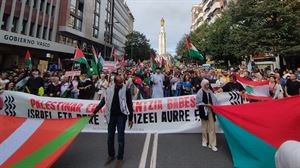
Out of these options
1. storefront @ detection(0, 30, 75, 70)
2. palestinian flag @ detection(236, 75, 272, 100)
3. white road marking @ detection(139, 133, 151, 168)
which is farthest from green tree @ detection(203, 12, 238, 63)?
white road marking @ detection(139, 133, 151, 168)

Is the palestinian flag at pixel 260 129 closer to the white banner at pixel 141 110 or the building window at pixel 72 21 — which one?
the white banner at pixel 141 110

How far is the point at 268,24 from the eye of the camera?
2783 centimetres

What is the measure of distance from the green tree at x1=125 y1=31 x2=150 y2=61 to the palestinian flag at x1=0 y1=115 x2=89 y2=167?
77458 millimetres

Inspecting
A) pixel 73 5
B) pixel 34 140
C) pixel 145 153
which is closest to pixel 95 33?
pixel 73 5

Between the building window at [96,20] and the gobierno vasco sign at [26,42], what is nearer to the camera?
the gobierno vasco sign at [26,42]

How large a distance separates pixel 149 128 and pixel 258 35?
22.5 m

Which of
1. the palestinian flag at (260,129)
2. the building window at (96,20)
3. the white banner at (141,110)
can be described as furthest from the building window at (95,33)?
the palestinian flag at (260,129)

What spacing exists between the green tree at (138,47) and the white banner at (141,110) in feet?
243

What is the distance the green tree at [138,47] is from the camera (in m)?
84.1

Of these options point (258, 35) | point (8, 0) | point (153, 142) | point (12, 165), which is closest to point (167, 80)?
point (153, 142)

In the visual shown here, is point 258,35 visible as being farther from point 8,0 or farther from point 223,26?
point 8,0

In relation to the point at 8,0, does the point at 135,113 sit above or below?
below

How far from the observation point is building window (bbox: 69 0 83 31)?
45812 millimetres

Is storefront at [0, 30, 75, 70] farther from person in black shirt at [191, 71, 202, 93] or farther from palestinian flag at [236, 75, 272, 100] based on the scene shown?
palestinian flag at [236, 75, 272, 100]
